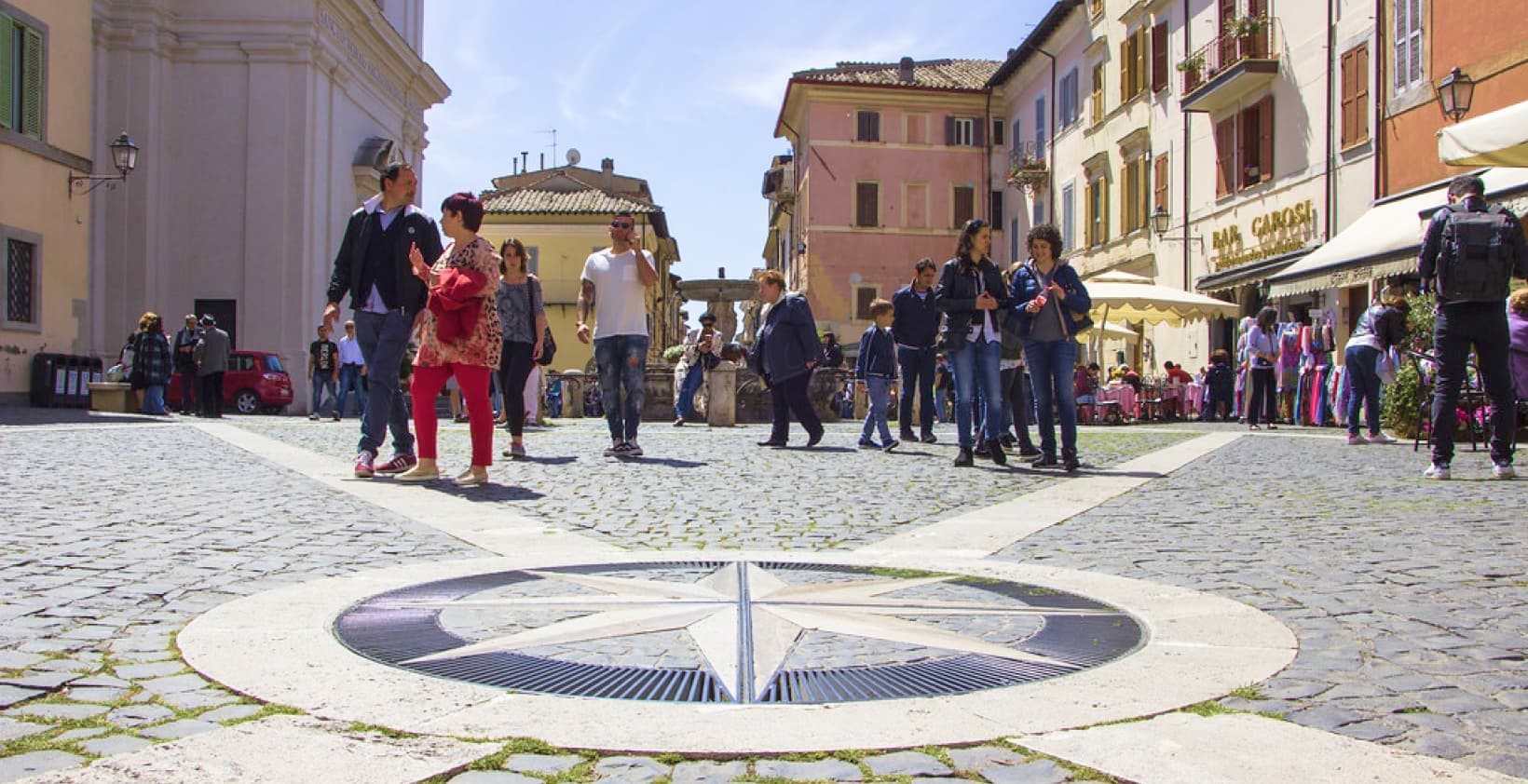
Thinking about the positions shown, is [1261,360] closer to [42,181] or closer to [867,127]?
[42,181]

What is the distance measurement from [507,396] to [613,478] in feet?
7.52

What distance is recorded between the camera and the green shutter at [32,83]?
73.9ft

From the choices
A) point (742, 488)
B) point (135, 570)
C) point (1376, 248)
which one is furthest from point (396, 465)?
point (1376, 248)

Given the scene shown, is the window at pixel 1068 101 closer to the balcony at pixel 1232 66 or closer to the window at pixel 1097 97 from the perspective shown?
the window at pixel 1097 97

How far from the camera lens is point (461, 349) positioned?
25.8 ft

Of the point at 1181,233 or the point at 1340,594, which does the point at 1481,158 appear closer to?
the point at 1340,594

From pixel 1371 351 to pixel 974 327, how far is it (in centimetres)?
466

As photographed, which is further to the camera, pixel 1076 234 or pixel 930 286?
pixel 1076 234

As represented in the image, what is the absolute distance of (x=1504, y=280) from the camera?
326 inches

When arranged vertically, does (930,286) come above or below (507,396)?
above

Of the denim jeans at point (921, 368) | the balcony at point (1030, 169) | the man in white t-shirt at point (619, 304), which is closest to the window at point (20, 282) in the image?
the man in white t-shirt at point (619, 304)

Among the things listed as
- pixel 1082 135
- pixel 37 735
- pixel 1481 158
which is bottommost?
pixel 37 735

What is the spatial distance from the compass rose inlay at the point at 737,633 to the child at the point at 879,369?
27.0 ft

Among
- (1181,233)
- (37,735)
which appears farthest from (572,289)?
(37,735)
